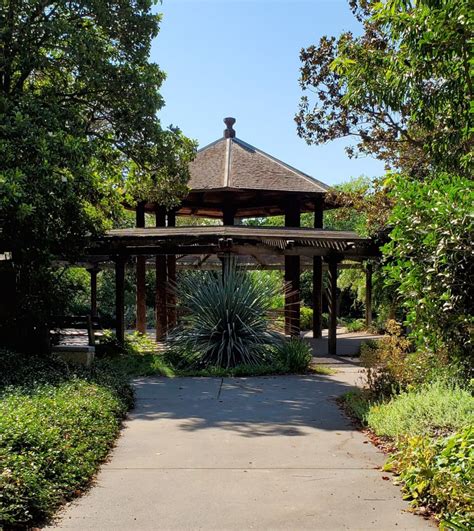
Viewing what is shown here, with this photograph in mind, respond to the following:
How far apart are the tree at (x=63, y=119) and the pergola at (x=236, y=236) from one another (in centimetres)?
182

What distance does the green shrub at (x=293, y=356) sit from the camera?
38.6ft

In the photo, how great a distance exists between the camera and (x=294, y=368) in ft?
38.5

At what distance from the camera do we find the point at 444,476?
4.33 meters

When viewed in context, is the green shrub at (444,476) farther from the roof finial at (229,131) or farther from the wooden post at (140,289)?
the roof finial at (229,131)

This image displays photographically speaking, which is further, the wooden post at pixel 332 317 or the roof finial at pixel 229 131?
the roof finial at pixel 229 131

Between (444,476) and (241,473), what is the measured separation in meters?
1.83

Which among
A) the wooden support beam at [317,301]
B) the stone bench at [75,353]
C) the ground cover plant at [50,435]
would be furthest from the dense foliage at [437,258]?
the wooden support beam at [317,301]

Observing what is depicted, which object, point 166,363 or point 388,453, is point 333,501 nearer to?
point 388,453

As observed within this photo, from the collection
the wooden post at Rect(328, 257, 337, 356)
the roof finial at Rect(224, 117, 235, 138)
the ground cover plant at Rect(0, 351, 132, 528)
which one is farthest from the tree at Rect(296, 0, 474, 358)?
the roof finial at Rect(224, 117, 235, 138)

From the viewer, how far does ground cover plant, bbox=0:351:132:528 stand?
4168 mm

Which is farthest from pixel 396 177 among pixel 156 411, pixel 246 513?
pixel 156 411

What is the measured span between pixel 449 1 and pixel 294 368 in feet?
26.5

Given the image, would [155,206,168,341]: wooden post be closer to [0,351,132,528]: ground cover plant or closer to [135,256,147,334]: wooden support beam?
[135,256,147,334]: wooden support beam

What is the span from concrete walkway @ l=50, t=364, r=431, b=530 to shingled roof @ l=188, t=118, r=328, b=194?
9.80 metres
